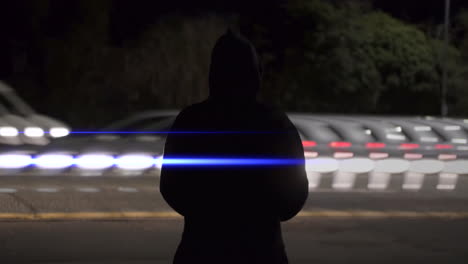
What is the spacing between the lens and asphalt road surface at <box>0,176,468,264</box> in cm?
862

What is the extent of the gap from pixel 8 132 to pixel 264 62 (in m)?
22.4

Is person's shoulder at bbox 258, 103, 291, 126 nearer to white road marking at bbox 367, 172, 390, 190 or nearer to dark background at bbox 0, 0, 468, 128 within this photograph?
white road marking at bbox 367, 172, 390, 190

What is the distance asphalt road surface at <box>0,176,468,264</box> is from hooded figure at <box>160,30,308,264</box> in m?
5.10

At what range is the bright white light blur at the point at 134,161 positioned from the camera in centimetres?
1495

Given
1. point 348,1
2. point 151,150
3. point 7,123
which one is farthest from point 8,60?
point 151,150

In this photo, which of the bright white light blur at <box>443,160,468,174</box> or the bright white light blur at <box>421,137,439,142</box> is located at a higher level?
the bright white light blur at <box>421,137,439,142</box>

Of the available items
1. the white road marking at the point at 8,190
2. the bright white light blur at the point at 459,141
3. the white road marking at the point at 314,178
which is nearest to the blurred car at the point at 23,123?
the white road marking at the point at 8,190

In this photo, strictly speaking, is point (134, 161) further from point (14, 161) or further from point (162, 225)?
point (162, 225)

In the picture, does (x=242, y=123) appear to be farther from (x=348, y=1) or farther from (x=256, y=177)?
(x=348, y=1)

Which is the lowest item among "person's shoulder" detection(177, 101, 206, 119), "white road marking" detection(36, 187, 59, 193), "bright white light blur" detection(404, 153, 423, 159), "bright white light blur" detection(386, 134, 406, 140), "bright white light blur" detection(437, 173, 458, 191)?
"bright white light blur" detection(437, 173, 458, 191)

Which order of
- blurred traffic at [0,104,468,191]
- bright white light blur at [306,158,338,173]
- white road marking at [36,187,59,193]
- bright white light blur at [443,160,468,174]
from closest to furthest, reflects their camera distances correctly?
white road marking at [36,187,59,193]
bright white light blur at [306,158,338,173]
blurred traffic at [0,104,468,191]
bright white light blur at [443,160,468,174]

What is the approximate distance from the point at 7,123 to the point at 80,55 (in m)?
21.6

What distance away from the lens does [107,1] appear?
4756 cm

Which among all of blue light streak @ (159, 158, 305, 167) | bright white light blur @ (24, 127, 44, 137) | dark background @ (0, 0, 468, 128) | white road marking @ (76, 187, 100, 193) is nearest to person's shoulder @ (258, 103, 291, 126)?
blue light streak @ (159, 158, 305, 167)
